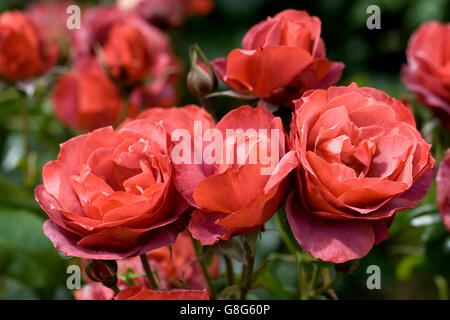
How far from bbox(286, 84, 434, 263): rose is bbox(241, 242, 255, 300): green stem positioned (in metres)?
0.04

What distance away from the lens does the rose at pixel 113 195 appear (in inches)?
14.0

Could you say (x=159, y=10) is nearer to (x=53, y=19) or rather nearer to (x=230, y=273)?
(x=53, y=19)

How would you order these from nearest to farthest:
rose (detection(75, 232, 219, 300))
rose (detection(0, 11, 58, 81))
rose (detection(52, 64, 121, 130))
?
rose (detection(75, 232, 219, 300)) → rose (detection(0, 11, 58, 81)) → rose (detection(52, 64, 121, 130))

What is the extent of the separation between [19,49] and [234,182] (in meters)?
0.48

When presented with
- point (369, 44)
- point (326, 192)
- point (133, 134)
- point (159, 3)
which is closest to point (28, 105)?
point (159, 3)

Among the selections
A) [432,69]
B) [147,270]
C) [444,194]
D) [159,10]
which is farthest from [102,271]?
[159,10]

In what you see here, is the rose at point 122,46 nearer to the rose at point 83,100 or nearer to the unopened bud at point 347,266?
the rose at point 83,100

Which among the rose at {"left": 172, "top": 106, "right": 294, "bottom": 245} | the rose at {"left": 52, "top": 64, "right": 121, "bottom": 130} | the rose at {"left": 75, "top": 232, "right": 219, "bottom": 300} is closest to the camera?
the rose at {"left": 172, "top": 106, "right": 294, "bottom": 245}

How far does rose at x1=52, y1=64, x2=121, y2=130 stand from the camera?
82 cm

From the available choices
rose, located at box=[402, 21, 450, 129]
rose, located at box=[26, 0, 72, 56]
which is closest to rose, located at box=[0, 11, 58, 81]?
rose, located at box=[26, 0, 72, 56]

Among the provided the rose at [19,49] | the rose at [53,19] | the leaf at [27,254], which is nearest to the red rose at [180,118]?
the leaf at [27,254]

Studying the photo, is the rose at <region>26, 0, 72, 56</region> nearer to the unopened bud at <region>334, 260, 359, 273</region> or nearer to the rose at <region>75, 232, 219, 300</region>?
the rose at <region>75, 232, 219, 300</region>

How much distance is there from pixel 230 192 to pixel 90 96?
0.53 meters

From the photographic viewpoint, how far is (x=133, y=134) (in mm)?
392
